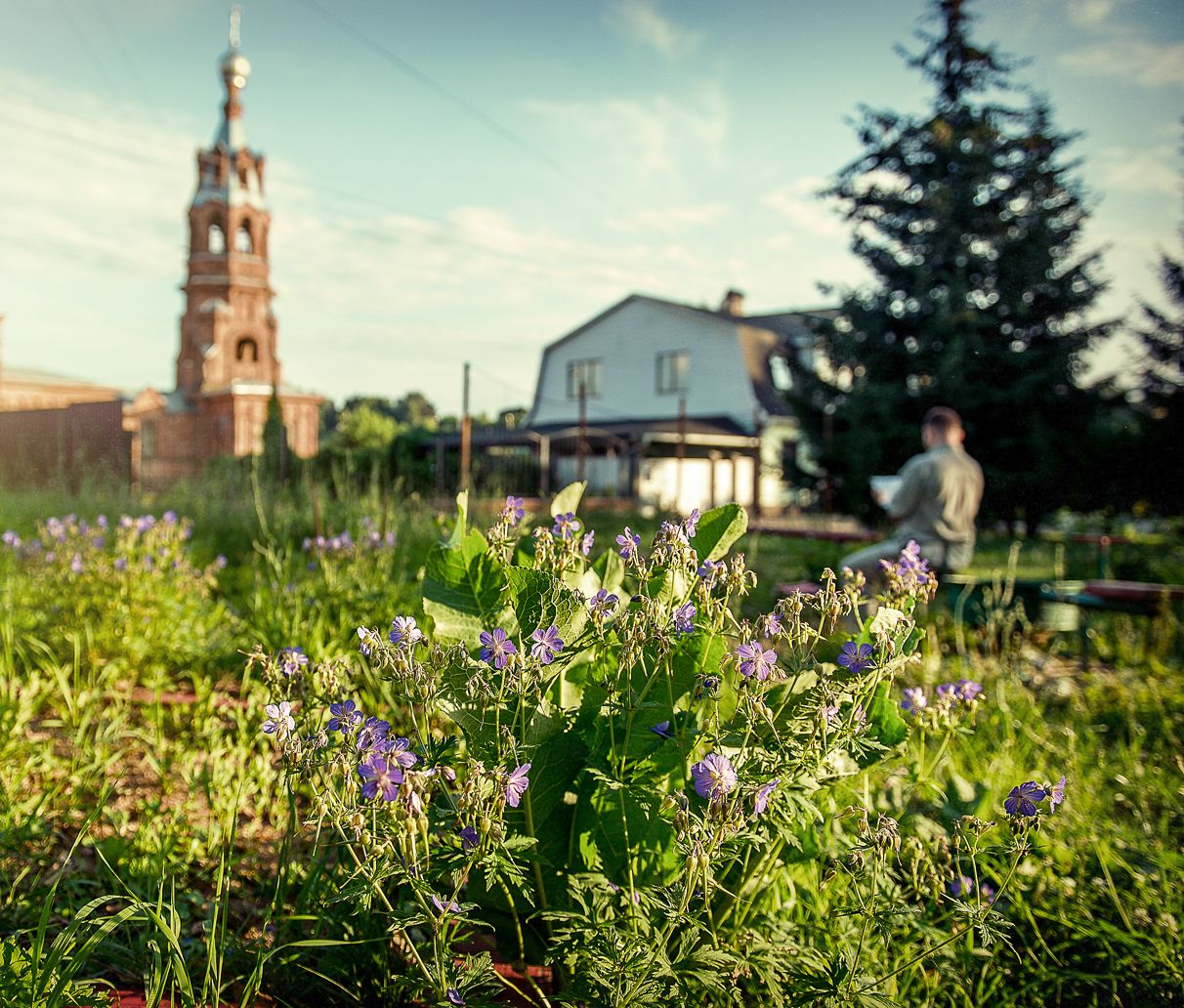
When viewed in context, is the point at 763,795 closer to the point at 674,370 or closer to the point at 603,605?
the point at 603,605

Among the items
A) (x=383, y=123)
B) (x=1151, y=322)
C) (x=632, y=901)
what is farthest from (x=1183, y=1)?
(x=1151, y=322)

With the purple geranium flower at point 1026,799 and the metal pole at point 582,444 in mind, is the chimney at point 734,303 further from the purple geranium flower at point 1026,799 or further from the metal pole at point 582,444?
the purple geranium flower at point 1026,799

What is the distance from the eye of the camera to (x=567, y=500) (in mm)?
1674

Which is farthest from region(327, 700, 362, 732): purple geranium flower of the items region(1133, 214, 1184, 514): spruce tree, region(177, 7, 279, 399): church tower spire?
region(177, 7, 279, 399): church tower spire

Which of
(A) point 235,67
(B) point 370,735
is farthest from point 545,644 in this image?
(A) point 235,67

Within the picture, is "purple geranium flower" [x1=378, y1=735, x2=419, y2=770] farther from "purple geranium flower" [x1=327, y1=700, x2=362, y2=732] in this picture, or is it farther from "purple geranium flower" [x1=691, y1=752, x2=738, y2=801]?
"purple geranium flower" [x1=691, y1=752, x2=738, y2=801]

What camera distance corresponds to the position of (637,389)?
28.2m

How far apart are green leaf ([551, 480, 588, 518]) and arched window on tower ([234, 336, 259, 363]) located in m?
37.0

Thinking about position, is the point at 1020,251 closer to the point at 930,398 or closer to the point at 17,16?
the point at 930,398

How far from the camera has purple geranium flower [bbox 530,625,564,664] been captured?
118cm

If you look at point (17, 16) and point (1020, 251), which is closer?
point (17, 16)

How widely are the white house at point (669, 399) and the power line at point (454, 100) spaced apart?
251 inches

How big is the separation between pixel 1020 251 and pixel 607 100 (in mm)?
13439

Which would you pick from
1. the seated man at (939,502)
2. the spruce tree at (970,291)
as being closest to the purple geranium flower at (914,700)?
the seated man at (939,502)
